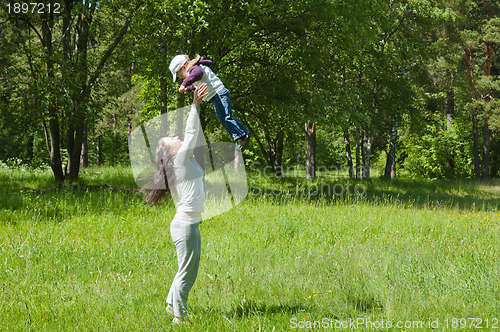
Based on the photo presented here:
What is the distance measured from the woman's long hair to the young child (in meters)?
0.80

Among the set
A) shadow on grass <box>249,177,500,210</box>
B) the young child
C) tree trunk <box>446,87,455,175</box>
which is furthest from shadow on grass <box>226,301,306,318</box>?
tree trunk <box>446,87,455,175</box>

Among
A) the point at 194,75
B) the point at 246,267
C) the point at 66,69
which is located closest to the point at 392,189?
the point at 66,69

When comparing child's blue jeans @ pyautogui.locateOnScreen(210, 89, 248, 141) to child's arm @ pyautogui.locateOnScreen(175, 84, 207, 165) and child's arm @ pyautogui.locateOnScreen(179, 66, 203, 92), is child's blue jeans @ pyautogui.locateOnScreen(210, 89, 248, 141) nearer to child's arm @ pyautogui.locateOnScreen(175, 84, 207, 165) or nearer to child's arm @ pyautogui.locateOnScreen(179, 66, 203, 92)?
child's arm @ pyautogui.locateOnScreen(179, 66, 203, 92)

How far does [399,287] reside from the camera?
4.54 meters

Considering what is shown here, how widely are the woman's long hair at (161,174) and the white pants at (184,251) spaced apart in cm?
38

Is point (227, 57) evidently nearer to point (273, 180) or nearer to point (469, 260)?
point (273, 180)

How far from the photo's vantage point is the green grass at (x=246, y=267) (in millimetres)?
4031

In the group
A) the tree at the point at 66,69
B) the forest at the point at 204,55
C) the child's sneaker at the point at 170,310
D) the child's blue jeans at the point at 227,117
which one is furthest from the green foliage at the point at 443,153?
the child's blue jeans at the point at 227,117

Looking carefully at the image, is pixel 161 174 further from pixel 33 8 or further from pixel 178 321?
pixel 33 8

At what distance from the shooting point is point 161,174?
3.67m

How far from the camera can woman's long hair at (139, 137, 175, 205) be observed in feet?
11.9

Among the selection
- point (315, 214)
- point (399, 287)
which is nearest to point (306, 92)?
point (315, 214)

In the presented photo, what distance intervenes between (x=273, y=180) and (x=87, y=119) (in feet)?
29.2

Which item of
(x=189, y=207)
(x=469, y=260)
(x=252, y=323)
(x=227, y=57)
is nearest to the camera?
(x=189, y=207)
